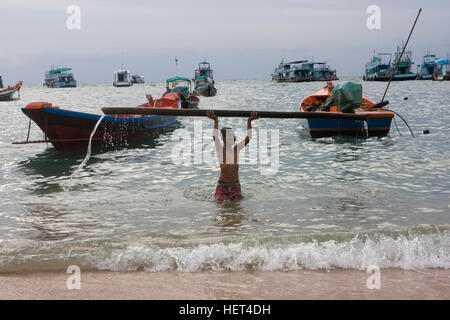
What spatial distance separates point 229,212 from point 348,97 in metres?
8.58

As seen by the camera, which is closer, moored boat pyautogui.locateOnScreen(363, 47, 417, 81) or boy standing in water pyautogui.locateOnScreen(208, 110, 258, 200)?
boy standing in water pyautogui.locateOnScreen(208, 110, 258, 200)

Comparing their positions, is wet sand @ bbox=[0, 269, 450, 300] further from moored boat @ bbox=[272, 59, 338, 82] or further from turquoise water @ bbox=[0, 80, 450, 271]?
moored boat @ bbox=[272, 59, 338, 82]

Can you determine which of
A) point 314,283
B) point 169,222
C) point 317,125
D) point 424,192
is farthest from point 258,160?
point 314,283

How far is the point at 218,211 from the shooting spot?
284 inches

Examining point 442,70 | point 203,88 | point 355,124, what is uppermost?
point 442,70

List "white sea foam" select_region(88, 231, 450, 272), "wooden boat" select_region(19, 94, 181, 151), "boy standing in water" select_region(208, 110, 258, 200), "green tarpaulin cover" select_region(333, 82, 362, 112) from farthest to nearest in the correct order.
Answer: "green tarpaulin cover" select_region(333, 82, 362, 112) < "wooden boat" select_region(19, 94, 181, 151) < "boy standing in water" select_region(208, 110, 258, 200) < "white sea foam" select_region(88, 231, 450, 272)

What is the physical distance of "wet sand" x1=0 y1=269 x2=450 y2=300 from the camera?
13.7 feet

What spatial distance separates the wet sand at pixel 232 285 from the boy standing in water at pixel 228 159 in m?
2.56

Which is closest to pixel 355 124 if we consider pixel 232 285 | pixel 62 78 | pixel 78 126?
pixel 78 126

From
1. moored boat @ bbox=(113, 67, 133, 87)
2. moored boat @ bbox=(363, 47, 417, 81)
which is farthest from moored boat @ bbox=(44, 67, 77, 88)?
moored boat @ bbox=(363, 47, 417, 81)

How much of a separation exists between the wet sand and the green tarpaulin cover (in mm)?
9852

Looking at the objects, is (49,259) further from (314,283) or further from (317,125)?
(317,125)

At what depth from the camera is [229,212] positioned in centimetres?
717

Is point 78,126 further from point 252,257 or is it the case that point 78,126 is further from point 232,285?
point 232,285
